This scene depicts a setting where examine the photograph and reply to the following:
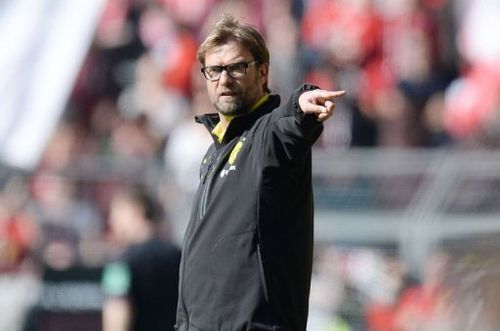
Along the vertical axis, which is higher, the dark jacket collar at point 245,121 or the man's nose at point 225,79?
the man's nose at point 225,79

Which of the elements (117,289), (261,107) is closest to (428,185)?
(117,289)

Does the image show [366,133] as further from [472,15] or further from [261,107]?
[261,107]

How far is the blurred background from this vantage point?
873 centimetres

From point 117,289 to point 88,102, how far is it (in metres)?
4.26

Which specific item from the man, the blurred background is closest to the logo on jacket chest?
the man

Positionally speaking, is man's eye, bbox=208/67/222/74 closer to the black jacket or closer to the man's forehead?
the man's forehead

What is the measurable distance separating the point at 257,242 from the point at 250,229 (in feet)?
0.16

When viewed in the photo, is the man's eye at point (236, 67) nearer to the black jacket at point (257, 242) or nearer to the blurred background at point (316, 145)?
the black jacket at point (257, 242)

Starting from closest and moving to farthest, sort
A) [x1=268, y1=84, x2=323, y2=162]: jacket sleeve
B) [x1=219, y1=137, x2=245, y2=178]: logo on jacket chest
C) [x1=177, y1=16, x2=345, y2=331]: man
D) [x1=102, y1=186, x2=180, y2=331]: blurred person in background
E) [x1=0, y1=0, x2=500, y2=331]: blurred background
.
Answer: [x1=268, y1=84, x2=323, y2=162]: jacket sleeve
[x1=177, y1=16, x2=345, y2=331]: man
[x1=219, y1=137, x2=245, y2=178]: logo on jacket chest
[x1=102, y1=186, x2=180, y2=331]: blurred person in background
[x1=0, y1=0, x2=500, y2=331]: blurred background

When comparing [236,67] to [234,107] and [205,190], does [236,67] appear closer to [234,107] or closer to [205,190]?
[234,107]

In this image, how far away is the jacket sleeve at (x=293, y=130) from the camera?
398 centimetres

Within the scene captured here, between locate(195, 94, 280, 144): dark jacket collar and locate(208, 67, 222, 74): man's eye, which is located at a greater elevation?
locate(208, 67, 222, 74): man's eye

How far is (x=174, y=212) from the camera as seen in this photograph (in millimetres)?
9352

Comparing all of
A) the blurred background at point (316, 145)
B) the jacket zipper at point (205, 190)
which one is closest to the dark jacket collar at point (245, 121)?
the jacket zipper at point (205, 190)
